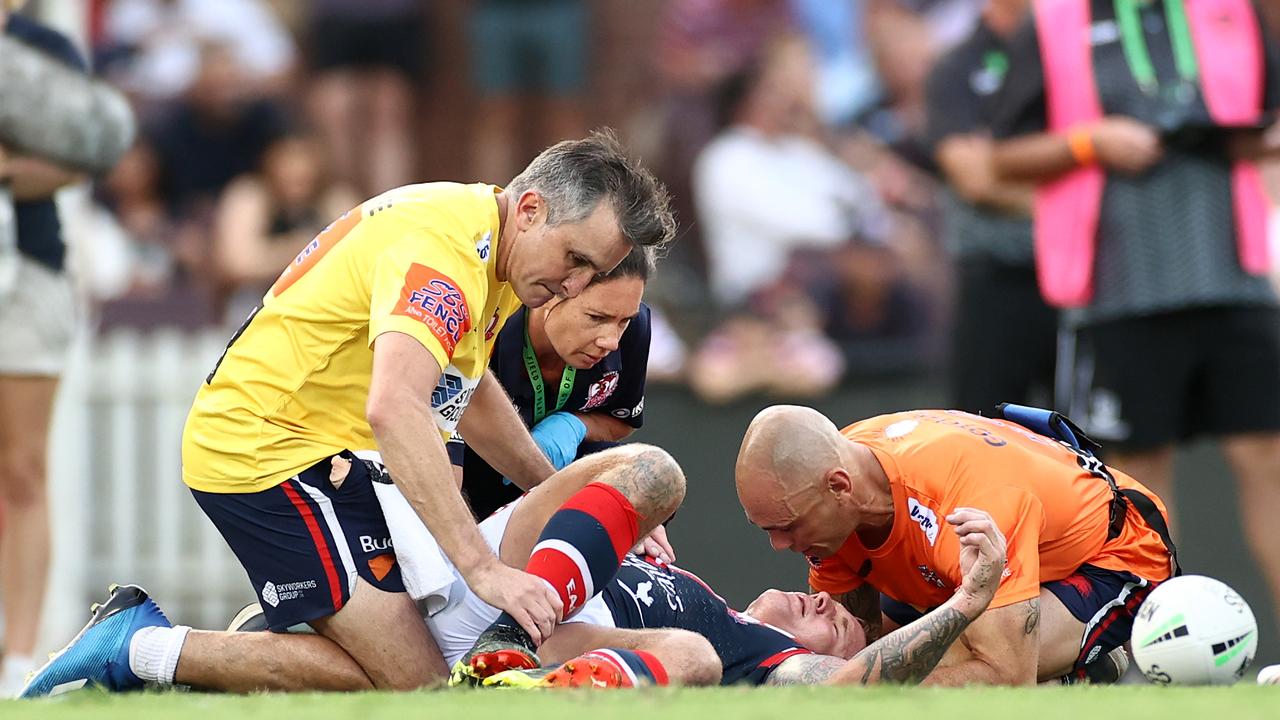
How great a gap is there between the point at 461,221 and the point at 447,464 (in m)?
0.66

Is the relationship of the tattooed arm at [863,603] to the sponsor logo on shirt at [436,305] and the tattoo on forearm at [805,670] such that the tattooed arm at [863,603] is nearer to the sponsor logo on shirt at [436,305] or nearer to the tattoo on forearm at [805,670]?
the tattoo on forearm at [805,670]

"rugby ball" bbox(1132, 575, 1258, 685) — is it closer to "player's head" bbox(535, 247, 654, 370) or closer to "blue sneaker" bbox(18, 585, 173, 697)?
"player's head" bbox(535, 247, 654, 370)

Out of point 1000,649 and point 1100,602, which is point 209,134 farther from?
point 1000,649

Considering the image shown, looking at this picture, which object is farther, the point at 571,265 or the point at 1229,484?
the point at 1229,484

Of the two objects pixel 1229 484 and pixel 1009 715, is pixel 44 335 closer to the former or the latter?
pixel 1009 715

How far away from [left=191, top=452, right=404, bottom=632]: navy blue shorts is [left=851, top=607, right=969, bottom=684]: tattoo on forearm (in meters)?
1.29

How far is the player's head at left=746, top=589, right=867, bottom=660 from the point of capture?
17.4 feet

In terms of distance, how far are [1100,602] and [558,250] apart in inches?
70.9

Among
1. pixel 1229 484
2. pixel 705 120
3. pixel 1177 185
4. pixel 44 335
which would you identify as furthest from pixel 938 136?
pixel 44 335

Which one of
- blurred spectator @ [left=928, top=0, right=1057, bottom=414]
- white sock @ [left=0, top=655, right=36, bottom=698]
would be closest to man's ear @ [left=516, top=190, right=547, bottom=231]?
white sock @ [left=0, top=655, right=36, bottom=698]

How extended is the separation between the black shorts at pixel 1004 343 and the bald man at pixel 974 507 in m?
2.62

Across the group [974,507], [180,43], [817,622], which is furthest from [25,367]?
[180,43]

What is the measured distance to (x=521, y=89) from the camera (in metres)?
12.1

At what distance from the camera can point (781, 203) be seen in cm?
1088
